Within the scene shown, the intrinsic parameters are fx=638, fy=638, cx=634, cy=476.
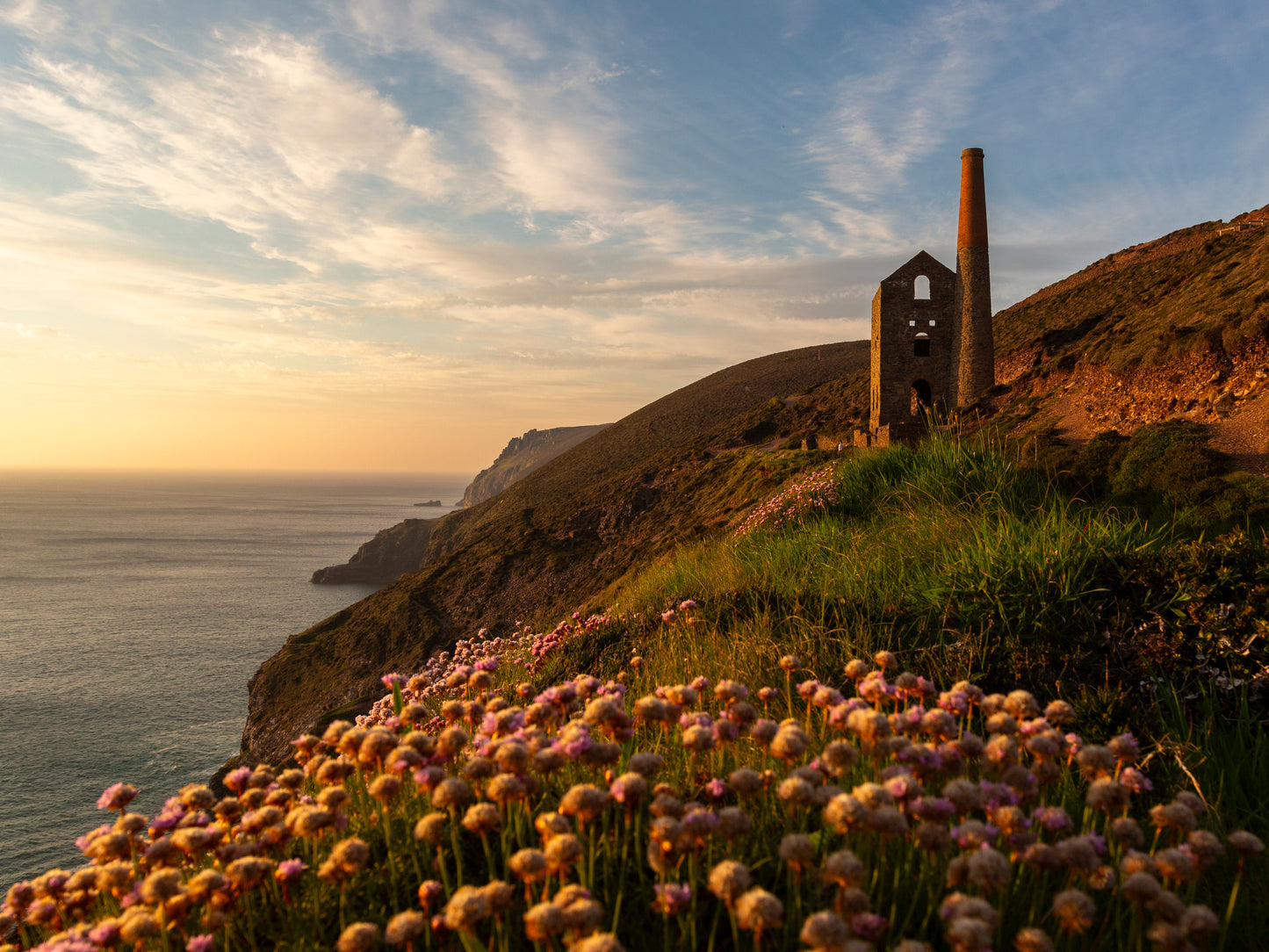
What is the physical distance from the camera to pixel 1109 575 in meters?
5.51

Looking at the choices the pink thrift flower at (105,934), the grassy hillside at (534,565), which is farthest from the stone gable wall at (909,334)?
the pink thrift flower at (105,934)

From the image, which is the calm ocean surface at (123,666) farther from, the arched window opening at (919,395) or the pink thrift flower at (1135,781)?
the arched window opening at (919,395)

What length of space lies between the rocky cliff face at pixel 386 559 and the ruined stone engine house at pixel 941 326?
7687 centimetres

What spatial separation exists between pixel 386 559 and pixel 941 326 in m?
88.7

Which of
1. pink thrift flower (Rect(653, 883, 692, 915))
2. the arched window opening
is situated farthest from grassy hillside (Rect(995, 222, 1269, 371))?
pink thrift flower (Rect(653, 883, 692, 915))

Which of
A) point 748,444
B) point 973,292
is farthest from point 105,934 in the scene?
point 748,444

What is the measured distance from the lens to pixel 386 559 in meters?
97.2

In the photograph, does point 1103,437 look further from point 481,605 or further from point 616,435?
point 616,435

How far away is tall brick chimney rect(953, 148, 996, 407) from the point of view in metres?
26.3

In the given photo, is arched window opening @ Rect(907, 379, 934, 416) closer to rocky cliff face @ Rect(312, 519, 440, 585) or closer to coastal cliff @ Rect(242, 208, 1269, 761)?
coastal cliff @ Rect(242, 208, 1269, 761)

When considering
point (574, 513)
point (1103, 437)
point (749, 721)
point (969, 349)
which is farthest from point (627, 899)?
point (574, 513)

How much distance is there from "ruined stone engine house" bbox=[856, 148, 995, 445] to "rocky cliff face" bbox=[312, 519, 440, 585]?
76.9 meters

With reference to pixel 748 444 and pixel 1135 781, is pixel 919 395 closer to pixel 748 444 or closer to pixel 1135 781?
pixel 748 444

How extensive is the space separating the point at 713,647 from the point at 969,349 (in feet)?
83.2
